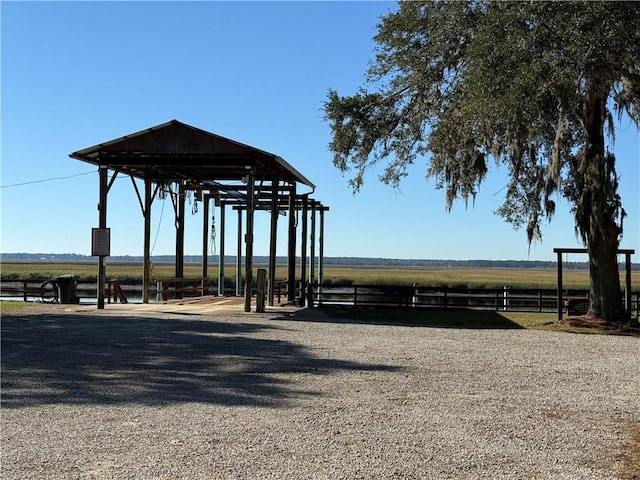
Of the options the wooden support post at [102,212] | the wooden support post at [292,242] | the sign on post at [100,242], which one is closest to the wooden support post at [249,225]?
the wooden support post at [292,242]

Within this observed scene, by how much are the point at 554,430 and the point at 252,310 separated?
40.8ft

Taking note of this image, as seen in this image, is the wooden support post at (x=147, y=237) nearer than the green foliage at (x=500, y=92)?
No

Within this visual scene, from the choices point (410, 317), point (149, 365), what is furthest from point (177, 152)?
point (149, 365)

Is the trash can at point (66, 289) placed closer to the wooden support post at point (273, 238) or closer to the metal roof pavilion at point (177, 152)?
the metal roof pavilion at point (177, 152)

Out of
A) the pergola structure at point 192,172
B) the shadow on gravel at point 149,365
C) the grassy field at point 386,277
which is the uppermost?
the pergola structure at point 192,172

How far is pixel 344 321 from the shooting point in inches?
643

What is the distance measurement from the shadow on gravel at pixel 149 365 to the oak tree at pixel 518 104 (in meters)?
5.35

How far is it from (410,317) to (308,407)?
12350 mm

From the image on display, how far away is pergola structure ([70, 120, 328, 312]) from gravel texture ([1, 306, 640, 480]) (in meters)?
5.68

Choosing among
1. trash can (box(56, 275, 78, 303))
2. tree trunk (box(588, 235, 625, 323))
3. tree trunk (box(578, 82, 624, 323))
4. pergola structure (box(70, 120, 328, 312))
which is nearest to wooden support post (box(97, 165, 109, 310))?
pergola structure (box(70, 120, 328, 312))

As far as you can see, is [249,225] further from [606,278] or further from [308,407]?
[308,407]

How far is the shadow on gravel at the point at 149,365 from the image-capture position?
7044 mm

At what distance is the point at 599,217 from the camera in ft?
49.9

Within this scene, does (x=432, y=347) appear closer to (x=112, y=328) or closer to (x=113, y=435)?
(x=112, y=328)
